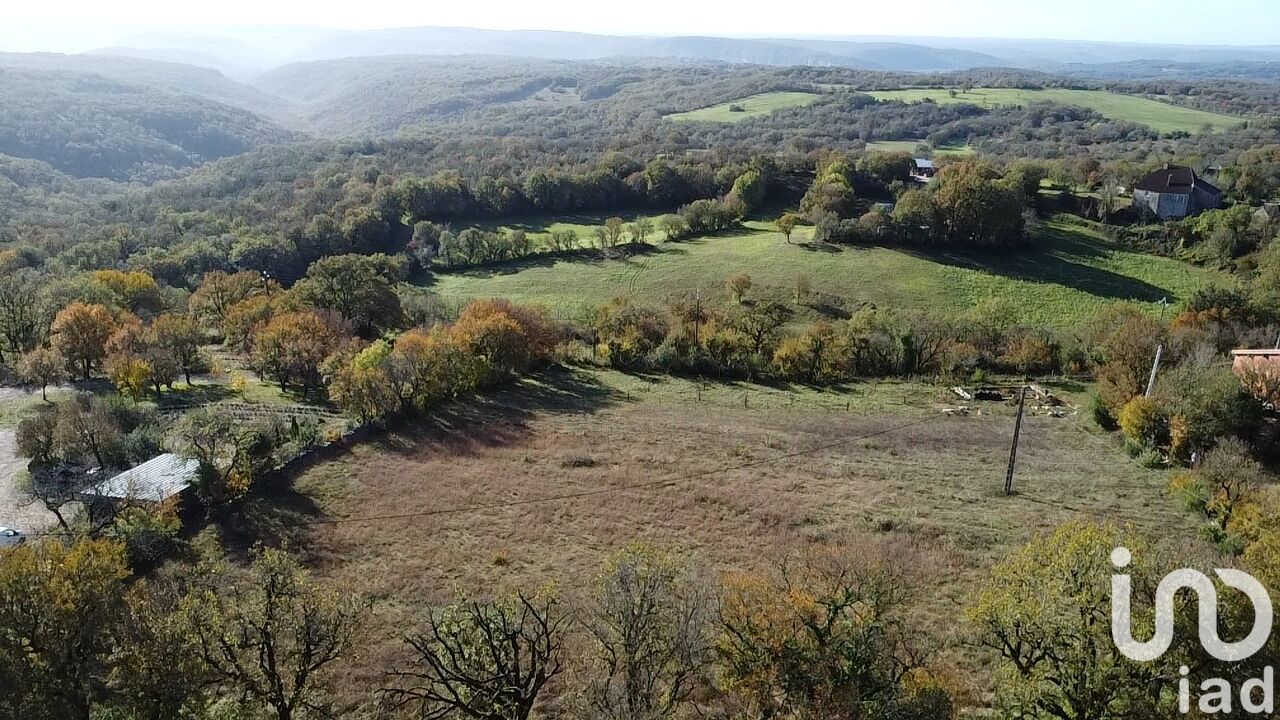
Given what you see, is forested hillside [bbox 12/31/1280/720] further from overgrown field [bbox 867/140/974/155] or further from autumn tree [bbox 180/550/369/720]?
overgrown field [bbox 867/140/974/155]

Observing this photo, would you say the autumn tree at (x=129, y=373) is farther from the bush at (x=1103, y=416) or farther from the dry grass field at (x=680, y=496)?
the bush at (x=1103, y=416)

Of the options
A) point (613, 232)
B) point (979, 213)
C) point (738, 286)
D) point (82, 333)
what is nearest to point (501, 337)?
point (738, 286)

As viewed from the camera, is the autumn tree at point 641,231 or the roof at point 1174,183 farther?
the roof at point 1174,183

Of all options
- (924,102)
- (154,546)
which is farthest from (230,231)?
(924,102)

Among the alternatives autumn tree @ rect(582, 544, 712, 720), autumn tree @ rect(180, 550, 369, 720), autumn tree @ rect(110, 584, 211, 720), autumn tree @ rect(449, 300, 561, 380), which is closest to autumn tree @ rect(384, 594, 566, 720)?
autumn tree @ rect(582, 544, 712, 720)

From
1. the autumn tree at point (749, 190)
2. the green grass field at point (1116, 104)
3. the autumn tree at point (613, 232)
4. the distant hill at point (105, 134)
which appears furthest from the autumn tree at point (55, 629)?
the green grass field at point (1116, 104)
